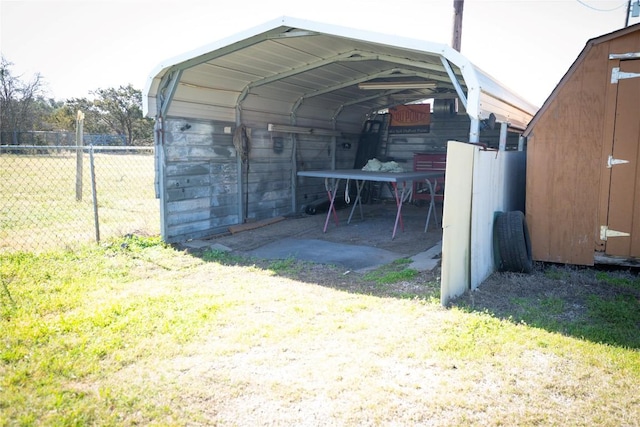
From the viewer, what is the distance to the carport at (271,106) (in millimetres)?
5434

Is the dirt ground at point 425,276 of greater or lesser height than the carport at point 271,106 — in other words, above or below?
below

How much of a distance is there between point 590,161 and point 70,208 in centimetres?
864

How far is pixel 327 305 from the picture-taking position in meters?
3.96

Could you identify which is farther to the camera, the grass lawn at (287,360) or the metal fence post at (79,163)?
the metal fence post at (79,163)

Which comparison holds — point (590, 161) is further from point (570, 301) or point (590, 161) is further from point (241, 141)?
point (241, 141)

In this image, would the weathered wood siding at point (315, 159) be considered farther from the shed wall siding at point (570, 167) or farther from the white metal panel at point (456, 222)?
the white metal panel at point (456, 222)

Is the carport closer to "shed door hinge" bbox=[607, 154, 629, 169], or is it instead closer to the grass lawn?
"shed door hinge" bbox=[607, 154, 629, 169]

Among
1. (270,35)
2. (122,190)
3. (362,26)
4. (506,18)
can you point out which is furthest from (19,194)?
(506,18)

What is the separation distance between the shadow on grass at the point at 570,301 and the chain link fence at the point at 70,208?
424 cm

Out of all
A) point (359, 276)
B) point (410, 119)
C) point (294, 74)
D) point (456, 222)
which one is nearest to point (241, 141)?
point (294, 74)

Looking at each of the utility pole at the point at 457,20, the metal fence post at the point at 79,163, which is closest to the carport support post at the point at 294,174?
the metal fence post at the point at 79,163

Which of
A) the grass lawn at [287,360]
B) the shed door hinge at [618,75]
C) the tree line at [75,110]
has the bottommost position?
the grass lawn at [287,360]

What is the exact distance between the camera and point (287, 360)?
2.89 meters

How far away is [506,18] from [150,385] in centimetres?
1581
